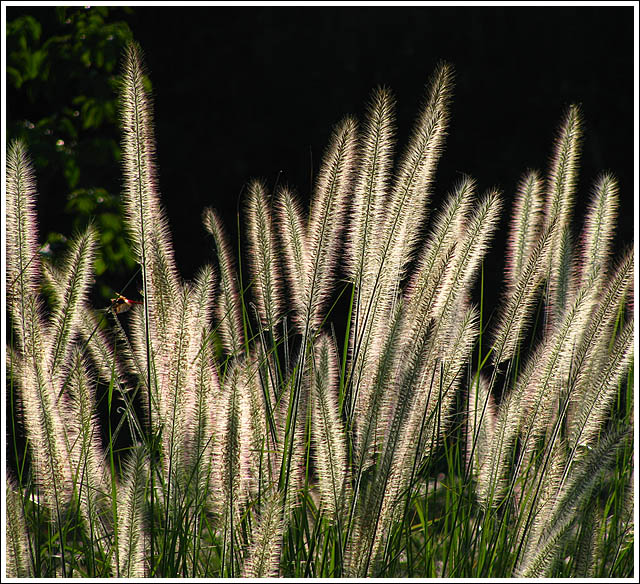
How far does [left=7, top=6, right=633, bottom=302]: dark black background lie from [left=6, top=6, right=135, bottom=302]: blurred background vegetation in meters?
0.96

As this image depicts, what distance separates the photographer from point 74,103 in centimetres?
327

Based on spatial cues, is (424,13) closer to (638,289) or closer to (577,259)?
(577,259)

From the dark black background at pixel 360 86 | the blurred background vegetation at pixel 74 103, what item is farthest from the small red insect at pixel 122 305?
the dark black background at pixel 360 86

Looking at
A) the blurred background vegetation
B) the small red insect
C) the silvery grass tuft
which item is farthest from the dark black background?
the silvery grass tuft

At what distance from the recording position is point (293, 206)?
4.80 feet

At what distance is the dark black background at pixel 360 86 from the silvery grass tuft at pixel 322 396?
9.49 ft

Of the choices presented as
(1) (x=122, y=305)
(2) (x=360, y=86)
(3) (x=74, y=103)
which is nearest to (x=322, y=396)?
(1) (x=122, y=305)

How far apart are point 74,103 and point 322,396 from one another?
8.46ft

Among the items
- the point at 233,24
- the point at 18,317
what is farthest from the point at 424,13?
the point at 18,317

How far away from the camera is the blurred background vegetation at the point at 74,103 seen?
3.00 metres

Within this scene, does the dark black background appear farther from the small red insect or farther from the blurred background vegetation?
the small red insect

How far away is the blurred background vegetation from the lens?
3002mm

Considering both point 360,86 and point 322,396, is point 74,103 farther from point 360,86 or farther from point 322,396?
point 322,396

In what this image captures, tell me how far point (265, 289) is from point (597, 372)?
626 mm
